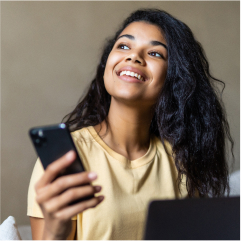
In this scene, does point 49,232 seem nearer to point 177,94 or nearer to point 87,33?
point 177,94

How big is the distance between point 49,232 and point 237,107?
2065 mm

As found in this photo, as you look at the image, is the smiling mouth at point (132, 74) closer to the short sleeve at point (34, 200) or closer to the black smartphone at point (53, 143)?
the short sleeve at point (34, 200)

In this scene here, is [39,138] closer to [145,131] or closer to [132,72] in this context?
[132,72]

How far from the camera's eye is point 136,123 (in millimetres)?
1318

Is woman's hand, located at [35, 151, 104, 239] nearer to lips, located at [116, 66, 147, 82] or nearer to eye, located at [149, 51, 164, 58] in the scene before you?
Result: lips, located at [116, 66, 147, 82]

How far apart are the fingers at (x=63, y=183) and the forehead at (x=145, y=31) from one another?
30.4 inches

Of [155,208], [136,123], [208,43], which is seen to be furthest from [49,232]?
[208,43]

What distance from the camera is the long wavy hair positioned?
135 centimetres

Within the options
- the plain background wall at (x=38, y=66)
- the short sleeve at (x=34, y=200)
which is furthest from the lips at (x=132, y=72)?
the plain background wall at (x=38, y=66)

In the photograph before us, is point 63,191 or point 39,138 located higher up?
point 39,138

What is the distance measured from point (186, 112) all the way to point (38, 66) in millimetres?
1016

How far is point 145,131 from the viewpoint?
1371 millimetres

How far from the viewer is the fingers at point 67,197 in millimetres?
678

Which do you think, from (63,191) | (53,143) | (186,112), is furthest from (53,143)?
(186,112)
